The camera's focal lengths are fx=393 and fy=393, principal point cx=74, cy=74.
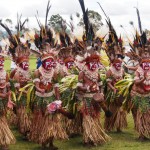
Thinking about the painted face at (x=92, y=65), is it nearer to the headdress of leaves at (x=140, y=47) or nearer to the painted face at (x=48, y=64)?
the painted face at (x=48, y=64)

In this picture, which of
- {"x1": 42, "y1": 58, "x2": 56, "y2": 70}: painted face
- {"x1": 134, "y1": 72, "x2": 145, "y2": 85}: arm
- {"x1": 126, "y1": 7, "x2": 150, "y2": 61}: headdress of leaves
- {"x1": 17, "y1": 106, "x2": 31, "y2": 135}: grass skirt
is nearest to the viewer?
{"x1": 42, "y1": 58, "x2": 56, "y2": 70}: painted face

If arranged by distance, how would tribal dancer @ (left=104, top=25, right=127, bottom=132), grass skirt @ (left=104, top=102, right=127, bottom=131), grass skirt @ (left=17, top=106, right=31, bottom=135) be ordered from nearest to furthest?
grass skirt @ (left=17, top=106, right=31, bottom=135) < tribal dancer @ (left=104, top=25, right=127, bottom=132) < grass skirt @ (left=104, top=102, right=127, bottom=131)

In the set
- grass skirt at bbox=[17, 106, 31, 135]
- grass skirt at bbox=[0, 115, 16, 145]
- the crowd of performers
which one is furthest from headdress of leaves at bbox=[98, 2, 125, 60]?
grass skirt at bbox=[0, 115, 16, 145]

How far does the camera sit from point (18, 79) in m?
7.18

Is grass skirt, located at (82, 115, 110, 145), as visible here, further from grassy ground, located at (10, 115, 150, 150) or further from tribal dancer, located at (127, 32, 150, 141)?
tribal dancer, located at (127, 32, 150, 141)

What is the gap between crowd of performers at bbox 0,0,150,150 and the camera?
20.7ft

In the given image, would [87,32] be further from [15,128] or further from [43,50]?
[15,128]

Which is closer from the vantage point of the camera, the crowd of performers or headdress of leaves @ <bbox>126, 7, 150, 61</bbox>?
the crowd of performers

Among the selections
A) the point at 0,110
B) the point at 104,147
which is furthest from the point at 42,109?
the point at 104,147

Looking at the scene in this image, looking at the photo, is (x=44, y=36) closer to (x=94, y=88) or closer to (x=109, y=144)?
(x=94, y=88)

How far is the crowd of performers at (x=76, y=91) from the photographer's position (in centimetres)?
632

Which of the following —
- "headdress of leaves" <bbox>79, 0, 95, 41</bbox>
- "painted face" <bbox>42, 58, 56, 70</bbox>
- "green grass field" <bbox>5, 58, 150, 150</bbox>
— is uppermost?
"headdress of leaves" <bbox>79, 0, 95, 41</bbox>

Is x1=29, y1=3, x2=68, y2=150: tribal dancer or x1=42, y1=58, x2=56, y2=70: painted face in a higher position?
x1=42, y1=58, x2=56, y2=70: painted face

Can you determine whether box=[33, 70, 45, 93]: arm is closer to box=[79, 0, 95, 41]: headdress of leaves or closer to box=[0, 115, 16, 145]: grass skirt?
box=[0, 115, 16, 145]: grass skirt
